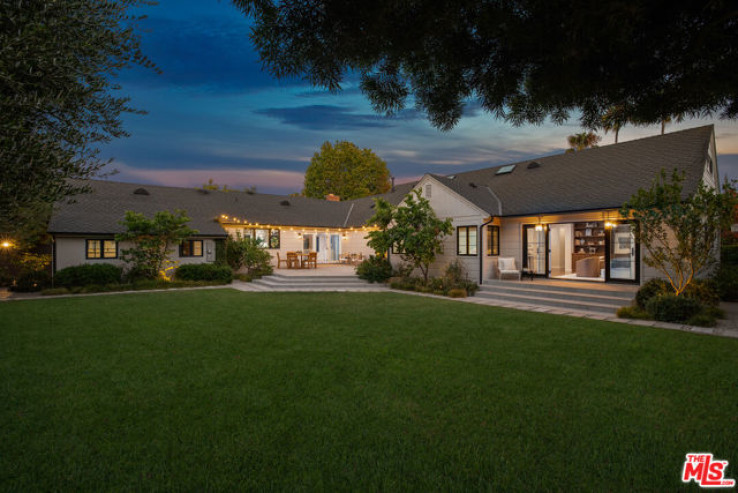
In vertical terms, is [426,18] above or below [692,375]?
above

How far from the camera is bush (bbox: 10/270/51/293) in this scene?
1396 centimetres

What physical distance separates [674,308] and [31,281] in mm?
21275

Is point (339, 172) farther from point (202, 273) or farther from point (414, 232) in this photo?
point (414, 232)

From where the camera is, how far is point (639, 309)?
899 cm

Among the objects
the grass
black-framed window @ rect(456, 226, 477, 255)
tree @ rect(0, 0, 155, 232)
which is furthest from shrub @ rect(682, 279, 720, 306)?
tree @ rect(0, 0, 155, 232)

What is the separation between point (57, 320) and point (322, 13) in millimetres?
10209

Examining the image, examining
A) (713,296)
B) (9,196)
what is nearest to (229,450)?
(9,196)

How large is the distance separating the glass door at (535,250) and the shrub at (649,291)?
4552 mm

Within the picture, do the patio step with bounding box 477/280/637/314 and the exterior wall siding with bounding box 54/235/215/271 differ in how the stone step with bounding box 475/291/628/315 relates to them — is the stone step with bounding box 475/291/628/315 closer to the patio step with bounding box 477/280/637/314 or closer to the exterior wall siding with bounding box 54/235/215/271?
the patio step with bounding box 477/280/637/314

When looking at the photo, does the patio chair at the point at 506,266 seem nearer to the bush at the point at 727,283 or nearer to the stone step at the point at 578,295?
the stone step at the point at 578,295

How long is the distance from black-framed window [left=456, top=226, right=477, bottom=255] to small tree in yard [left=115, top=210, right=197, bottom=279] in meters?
12.0

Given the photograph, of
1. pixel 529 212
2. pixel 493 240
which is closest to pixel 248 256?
pixel 493 240

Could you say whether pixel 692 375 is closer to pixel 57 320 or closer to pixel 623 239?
pixel 623 239

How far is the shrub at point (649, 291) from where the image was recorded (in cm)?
904
